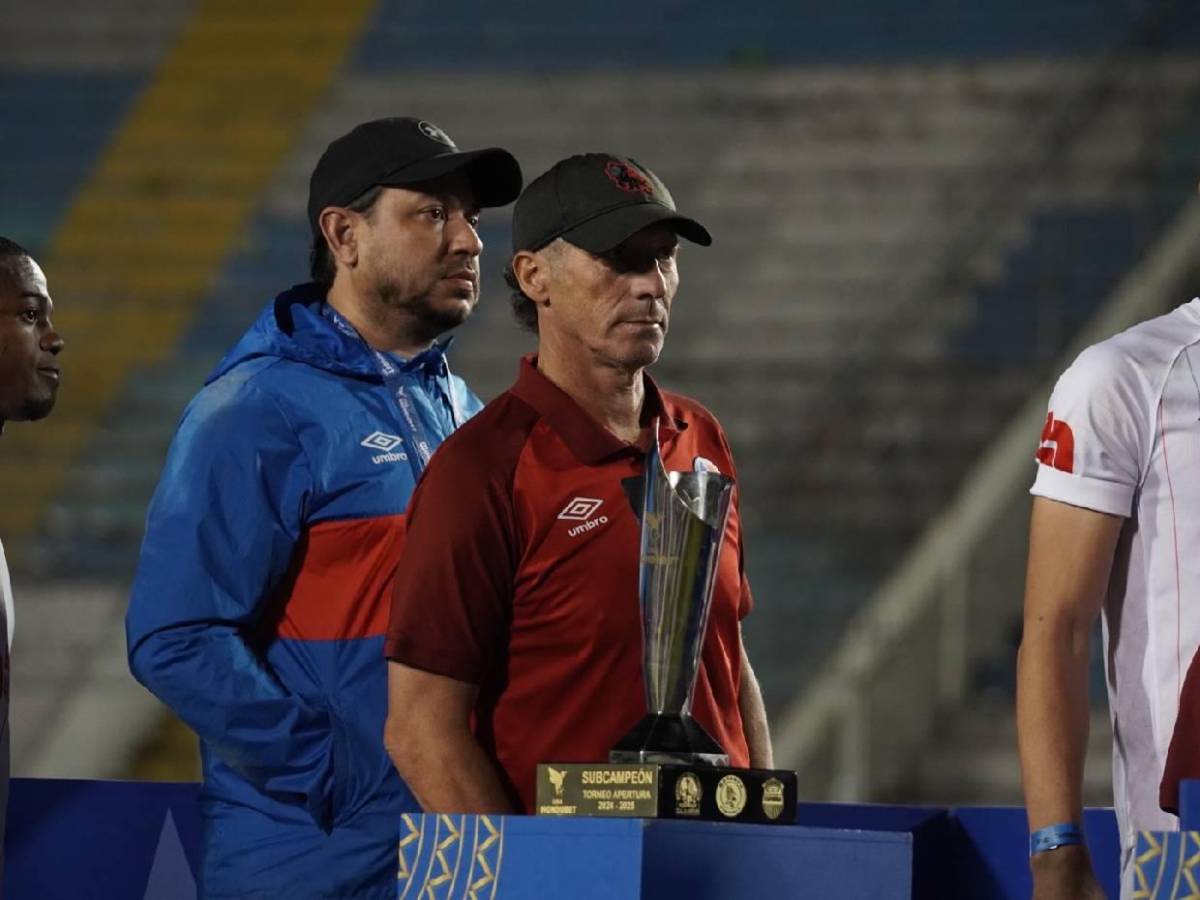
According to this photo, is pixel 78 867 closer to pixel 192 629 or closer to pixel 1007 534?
pixel 192 629

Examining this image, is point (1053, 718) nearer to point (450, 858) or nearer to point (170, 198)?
point (450, 858)

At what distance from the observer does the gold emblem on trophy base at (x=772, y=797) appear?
5.56 ft

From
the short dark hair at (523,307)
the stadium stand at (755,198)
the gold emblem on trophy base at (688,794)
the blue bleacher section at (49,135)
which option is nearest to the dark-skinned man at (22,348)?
the short dark hair at (523,307)

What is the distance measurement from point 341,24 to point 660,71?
50.1 inches

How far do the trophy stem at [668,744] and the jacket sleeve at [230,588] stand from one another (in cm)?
62

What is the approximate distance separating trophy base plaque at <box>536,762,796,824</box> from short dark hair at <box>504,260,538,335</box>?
0.64 metres

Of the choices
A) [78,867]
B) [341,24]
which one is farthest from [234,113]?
[78,867]

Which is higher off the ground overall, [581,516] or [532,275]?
[532,275]

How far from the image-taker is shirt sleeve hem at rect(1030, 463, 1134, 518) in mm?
1842

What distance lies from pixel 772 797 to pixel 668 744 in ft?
0.31

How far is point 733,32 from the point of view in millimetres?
7457

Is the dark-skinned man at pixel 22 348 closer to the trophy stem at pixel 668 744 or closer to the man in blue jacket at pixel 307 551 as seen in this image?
the man in blue jacket at pixel 307 551

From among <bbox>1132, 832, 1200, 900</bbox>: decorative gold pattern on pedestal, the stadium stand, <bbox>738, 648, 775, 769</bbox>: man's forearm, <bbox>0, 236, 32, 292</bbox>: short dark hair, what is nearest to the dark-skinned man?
<bbox>0, 236, 32, 292</bbox>: short dark hair

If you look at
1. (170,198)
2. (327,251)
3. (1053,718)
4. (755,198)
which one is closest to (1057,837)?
(1053,718)
